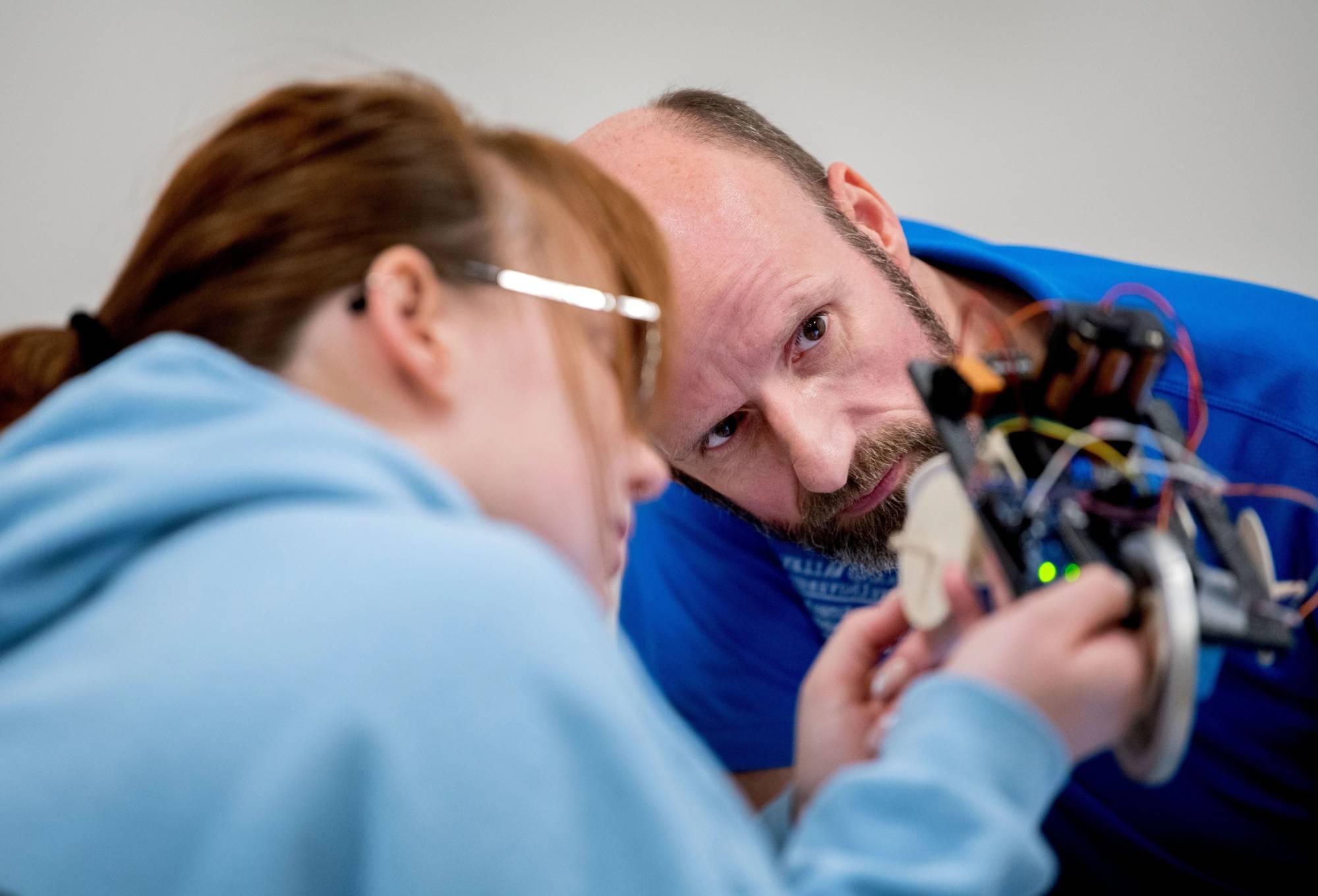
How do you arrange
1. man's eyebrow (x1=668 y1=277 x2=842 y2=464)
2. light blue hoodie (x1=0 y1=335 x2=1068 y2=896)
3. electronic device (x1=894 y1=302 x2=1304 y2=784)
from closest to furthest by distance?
light blue hoodie (x1=0 y1=335 x2=1068 y2=896) < electronic device (x1=894 y1=302 x2=1304 y2=784) < man's eyebrow (x1=668 y1=277 x2=842 y2=464)

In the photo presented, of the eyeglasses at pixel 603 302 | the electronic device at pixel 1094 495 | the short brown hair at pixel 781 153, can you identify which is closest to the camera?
the electronic device at pixel 1094 495

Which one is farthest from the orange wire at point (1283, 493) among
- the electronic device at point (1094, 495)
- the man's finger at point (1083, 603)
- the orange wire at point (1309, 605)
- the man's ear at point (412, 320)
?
the man's ear at point (412, 320)

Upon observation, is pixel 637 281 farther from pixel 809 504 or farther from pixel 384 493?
pixel 809 504

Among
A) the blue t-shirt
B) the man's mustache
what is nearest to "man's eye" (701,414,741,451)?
the man's mustache

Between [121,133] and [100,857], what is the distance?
54.4 inches

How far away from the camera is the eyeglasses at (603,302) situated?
0.71 meters

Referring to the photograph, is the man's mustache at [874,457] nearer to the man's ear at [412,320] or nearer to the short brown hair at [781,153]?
the short brown hair at [781,153]

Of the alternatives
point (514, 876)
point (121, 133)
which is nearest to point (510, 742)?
point (514, 876)

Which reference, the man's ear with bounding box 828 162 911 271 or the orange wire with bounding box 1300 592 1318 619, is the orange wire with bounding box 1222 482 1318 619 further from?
the man's ear with bounding box 828 162 911 271

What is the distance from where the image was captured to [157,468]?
1.79ft

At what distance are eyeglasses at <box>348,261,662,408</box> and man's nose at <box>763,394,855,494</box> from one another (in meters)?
0.38

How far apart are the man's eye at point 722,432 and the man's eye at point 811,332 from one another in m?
0.11

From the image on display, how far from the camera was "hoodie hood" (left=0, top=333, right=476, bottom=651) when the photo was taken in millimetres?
541

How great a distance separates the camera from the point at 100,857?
0.50 metres
